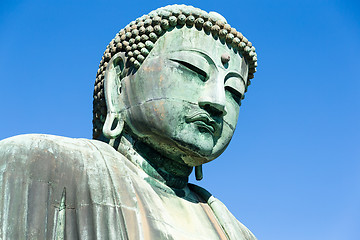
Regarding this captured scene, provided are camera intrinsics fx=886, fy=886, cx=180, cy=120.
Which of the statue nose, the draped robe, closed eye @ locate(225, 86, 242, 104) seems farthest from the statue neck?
closed eye @ locate(225, 86, 242, 104)

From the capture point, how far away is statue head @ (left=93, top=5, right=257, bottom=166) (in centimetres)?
920

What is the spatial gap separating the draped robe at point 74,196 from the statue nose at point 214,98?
103 cm

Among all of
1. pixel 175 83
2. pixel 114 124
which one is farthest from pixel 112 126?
pixel 175 83

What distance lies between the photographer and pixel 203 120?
9.24 m

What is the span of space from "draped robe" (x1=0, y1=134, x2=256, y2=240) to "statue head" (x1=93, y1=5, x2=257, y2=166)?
549mm

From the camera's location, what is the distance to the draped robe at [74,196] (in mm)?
7898

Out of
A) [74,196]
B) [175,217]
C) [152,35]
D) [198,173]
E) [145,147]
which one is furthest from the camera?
[198,173]

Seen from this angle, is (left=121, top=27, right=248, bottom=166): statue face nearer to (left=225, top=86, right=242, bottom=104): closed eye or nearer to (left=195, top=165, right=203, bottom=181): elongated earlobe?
(left=225, top=86, right=242, bottom=104): closed eye

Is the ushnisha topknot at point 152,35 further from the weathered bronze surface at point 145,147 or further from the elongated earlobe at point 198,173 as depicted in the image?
the elongated earlobe at point 198,173

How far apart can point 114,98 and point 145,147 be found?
66 cm

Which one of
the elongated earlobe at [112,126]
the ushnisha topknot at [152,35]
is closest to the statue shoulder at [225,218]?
the elongated earlobe at [112,126]

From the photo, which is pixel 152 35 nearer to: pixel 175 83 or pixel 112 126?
pixel 175 83

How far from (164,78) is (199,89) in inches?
15.2

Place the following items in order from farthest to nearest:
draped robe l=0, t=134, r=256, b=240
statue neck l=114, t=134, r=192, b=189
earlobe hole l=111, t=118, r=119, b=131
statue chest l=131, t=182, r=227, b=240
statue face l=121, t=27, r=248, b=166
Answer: earlobe hole l=111, t=118, r=119, b=131 → statue neck l=114, t=134, r=192, b=189 → statue face l=121, t=27, r=248, b=166 → statue chest l=131, t=182, r=227, b=240 → draped robe l=0, t=134, r=256, b=240
